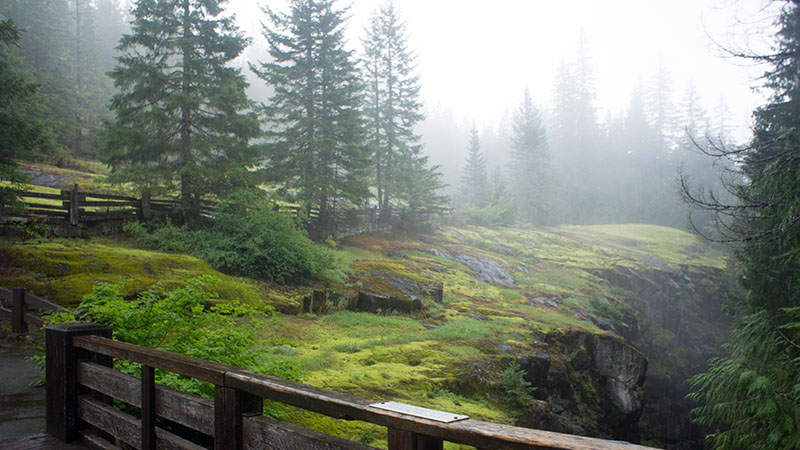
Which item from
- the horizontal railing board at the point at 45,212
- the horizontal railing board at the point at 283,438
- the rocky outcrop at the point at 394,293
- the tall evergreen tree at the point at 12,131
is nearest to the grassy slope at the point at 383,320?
the rocky outcrop at the point at 394,293

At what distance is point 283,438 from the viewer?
7.50 ft

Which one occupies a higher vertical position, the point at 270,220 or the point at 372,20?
the point at 372,20

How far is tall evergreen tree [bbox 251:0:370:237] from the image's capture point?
64.3 feet

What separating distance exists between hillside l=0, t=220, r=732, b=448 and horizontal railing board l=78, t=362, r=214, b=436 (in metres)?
1.76

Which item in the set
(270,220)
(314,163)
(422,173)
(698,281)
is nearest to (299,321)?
(270,220)

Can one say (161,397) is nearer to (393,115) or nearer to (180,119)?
(180,119)

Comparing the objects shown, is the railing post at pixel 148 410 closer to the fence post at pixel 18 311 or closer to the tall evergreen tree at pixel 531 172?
the fence post at pixel 18 311

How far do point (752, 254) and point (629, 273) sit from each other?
1537cm

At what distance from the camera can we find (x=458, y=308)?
533 inches

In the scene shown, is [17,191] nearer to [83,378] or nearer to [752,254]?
[83,378]

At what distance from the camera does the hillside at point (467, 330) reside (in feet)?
24.3

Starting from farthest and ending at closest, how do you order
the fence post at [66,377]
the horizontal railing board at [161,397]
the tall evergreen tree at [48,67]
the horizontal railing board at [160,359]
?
the tall evergreen tree at [48,67]
the fence post at [66,377]
the horizontal railing board at [161,397]
the horizontal railing board at [160,359]

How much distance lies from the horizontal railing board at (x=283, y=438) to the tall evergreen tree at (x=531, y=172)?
47942 mm

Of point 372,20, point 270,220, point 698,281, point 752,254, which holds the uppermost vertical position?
point 372,20
